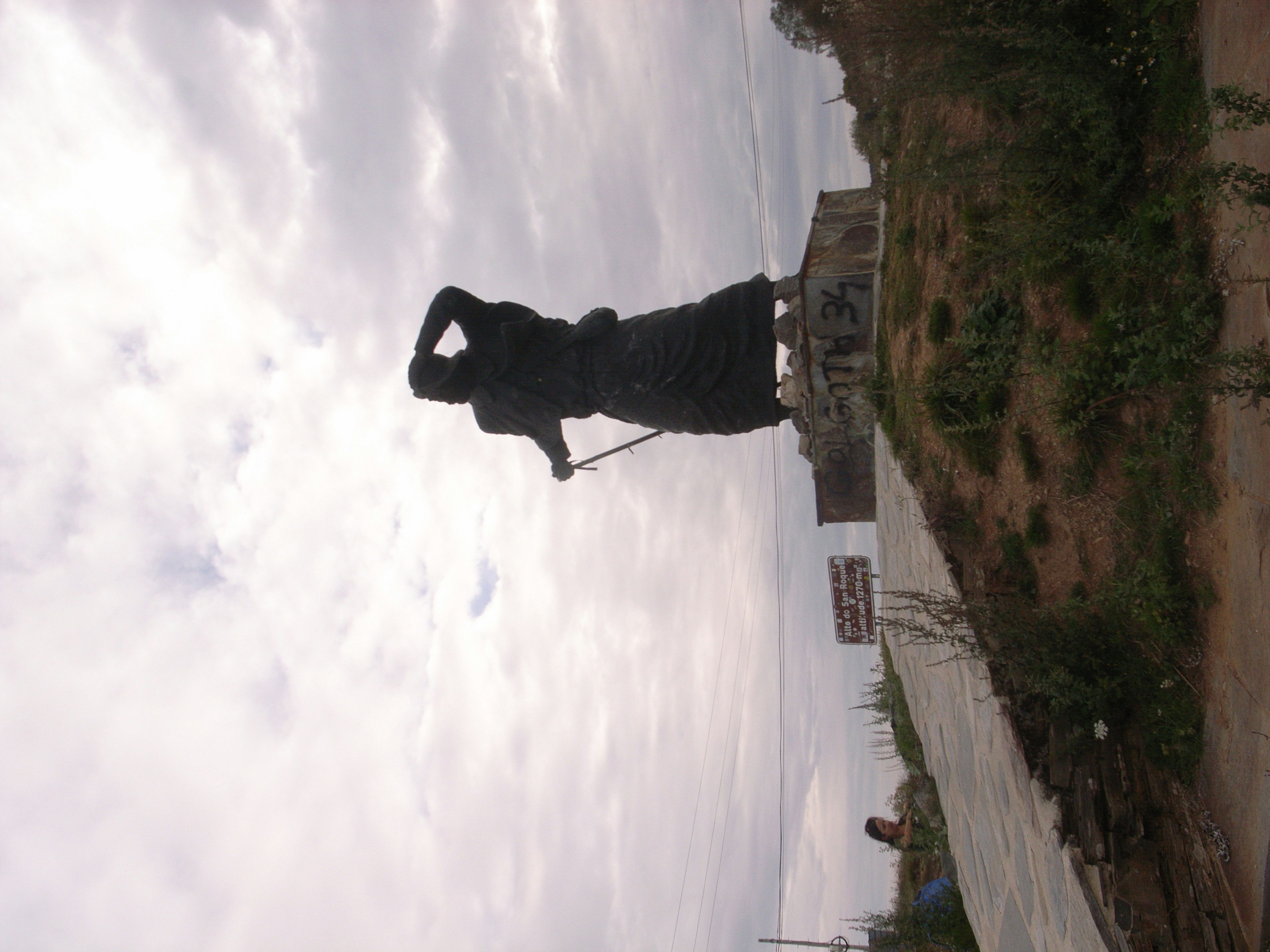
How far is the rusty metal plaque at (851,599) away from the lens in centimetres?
1165

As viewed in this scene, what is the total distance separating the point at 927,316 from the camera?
4492mm

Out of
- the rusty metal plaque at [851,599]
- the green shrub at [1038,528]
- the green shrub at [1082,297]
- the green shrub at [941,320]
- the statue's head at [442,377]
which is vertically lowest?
the green shrub at [1038,528]

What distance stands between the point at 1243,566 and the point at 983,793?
88.3 inches

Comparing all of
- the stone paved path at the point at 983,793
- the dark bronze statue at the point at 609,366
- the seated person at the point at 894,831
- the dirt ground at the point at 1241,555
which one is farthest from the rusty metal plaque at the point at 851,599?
the dirt ground at the point at 1241,555

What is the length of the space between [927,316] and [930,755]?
3.46 m

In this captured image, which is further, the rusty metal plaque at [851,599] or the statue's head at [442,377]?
the rusty metal plaque at [851,599]

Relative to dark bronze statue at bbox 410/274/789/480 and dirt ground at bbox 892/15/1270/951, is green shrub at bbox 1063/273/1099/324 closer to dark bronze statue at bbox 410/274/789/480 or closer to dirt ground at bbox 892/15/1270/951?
dirt ground at bbox 892/15/1270/951

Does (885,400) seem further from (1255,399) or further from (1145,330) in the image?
(1255,399)

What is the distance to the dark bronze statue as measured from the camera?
17.3 feet

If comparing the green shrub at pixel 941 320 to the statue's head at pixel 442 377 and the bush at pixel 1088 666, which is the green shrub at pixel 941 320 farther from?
the statue's head at pixel 442 377

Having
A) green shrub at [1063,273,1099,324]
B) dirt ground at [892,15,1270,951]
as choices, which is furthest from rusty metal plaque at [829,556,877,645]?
dirt ground at [892,15,1270,951]

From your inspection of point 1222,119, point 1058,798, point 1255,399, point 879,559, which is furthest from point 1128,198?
point 879,559

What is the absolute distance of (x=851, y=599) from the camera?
1178 centimetres

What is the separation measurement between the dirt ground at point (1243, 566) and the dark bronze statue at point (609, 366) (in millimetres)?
2870
